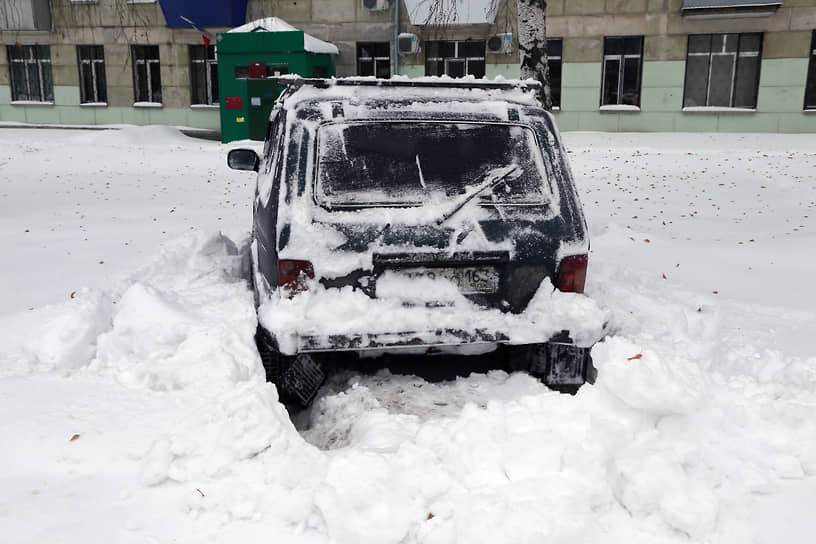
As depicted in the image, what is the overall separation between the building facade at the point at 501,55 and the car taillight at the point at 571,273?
14665 mm

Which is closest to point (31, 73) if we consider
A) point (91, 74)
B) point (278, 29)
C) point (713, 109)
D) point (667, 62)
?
point (91, 74)

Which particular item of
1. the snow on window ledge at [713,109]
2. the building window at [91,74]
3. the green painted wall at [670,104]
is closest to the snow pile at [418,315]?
the green painted wall at [670,104]

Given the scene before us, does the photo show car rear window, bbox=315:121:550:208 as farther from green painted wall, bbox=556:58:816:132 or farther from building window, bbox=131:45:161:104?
building window, bbox=131:45:161:104

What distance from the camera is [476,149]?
140 inches

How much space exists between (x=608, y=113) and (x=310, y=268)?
59.3ft

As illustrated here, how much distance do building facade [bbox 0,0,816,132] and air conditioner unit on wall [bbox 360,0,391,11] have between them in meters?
0.03

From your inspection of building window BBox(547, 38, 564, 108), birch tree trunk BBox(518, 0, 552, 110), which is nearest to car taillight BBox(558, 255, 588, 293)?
birch tree trunk BBox(518, 0, 552, 110)

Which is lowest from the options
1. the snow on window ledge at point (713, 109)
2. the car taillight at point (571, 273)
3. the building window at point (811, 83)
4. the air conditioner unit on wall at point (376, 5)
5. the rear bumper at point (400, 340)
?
the rear bumper at point (400, 340)

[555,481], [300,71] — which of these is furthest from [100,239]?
[300,71]

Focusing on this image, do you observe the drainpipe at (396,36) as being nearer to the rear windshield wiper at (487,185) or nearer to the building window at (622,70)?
the building window at (622,70)

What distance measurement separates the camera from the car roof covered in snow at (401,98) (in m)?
3.57

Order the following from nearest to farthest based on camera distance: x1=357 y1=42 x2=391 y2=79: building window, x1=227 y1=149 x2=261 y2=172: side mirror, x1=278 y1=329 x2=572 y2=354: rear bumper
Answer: x1=278 y1=329 x2=572 y2=354: rear bumper
x1=227 y1=149 x2=261 y2=172: side mirror
x1=357 y1=42 x2=391 y2=79: building window

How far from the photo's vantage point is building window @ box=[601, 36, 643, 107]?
1923 cm

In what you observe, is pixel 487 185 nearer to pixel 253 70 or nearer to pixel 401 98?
pixel 401 98
